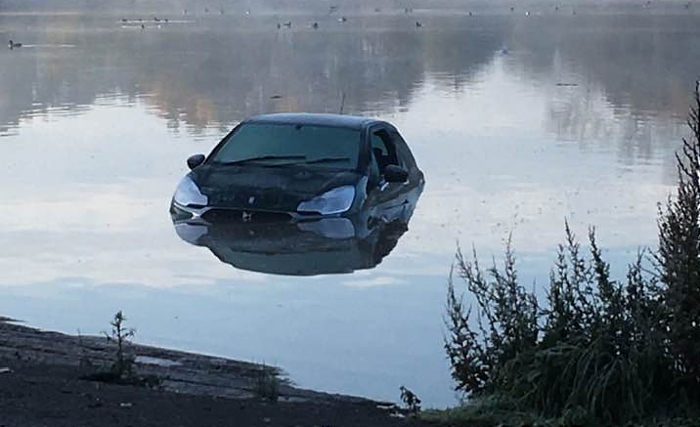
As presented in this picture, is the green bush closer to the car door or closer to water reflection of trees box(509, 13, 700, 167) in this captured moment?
the car door

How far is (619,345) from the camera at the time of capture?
26.1 ft

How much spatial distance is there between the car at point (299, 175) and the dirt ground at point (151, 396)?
5.38 m

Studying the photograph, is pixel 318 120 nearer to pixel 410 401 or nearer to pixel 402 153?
pixel 402 153

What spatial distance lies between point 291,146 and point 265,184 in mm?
1114

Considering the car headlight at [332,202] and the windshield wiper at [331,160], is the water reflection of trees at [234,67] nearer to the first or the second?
the windshield wiper at [331,160]

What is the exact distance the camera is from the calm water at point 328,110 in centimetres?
1203

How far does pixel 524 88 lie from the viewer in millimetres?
41938

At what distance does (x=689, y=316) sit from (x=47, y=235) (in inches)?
391

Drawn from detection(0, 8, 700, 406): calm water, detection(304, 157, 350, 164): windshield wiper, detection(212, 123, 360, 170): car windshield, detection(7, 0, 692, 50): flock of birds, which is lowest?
detection(7, 0, 692, 50): flock of birds

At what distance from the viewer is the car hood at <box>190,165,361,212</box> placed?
16156mm

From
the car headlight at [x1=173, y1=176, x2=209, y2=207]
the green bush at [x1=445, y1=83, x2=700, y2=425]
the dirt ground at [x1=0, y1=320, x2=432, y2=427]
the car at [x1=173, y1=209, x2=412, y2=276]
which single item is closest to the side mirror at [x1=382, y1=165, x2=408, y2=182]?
the car at [x1=173, y1=209, x2=412, y2=276]

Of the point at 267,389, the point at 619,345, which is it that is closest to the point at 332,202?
the point at 267,389

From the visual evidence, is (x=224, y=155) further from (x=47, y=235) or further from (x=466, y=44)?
(x=466, y=44)

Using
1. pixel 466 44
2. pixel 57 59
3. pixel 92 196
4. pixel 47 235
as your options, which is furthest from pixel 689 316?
pixel 466 44
